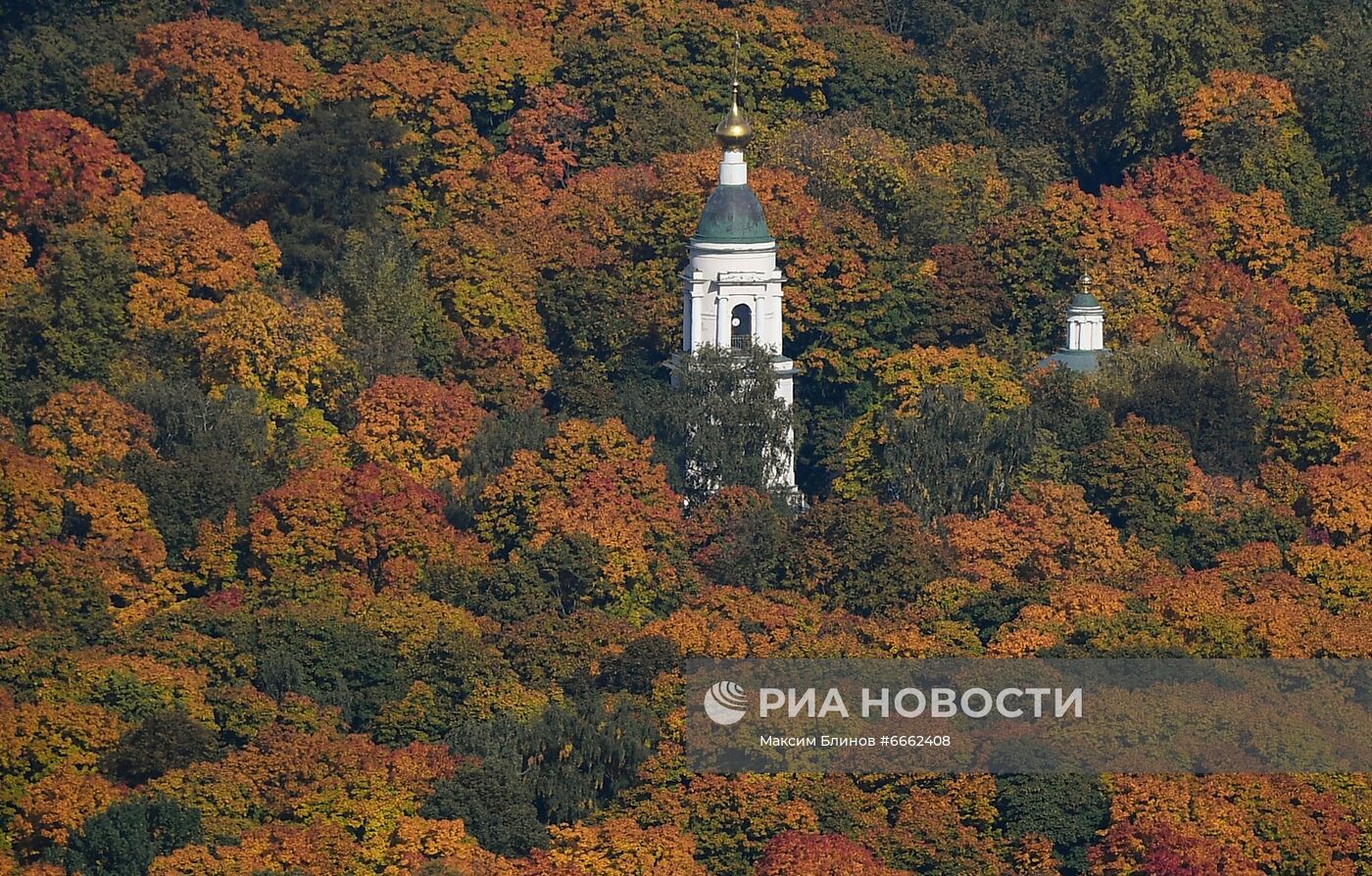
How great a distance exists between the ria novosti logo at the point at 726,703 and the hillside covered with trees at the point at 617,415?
849 mm

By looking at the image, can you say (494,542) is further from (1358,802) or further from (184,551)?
(1358,802)

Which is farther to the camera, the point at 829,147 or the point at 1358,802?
the point at 829,147

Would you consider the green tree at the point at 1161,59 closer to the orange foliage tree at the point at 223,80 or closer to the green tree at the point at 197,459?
the orange foliage tree at the point at 223,80

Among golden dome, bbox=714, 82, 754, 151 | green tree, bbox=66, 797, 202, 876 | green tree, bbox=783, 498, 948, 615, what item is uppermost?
golden dome, bbox=714, 82, 754, 151

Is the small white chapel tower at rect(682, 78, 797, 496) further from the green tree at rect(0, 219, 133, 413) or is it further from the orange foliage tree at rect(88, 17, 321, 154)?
the orange foliage tree at rect(88, 17, 321, 154)

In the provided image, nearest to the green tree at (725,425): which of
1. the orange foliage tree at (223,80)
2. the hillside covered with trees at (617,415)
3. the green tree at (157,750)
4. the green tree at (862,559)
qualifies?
the hillside covered with trees at (617,415)

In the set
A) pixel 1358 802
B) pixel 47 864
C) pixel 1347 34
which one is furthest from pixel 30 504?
pixel 1347 34

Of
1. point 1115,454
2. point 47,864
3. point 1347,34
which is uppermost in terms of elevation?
point 1347,34

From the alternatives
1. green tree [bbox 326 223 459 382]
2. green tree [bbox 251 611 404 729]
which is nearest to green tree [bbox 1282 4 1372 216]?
green tree [bbox 326 223 459 382]

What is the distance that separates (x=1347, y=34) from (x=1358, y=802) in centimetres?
3806

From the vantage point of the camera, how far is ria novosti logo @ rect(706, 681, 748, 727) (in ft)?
406

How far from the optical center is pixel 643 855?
389ft

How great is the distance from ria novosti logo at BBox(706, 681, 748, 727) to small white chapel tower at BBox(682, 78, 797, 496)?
15119 mm

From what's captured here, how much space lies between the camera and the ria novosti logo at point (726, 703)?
12375cm
